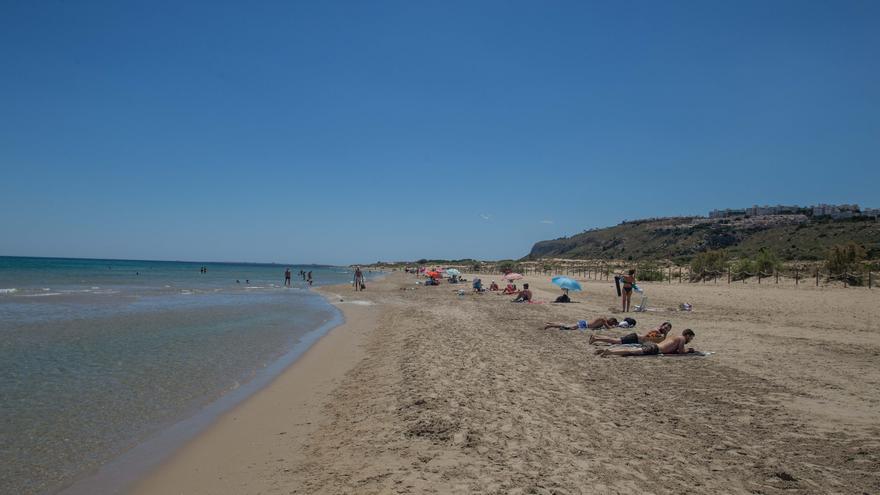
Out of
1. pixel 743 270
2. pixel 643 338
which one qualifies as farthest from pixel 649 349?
pixel 743 270

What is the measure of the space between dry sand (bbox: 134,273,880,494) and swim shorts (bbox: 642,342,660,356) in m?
0.22

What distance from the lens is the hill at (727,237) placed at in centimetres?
5403

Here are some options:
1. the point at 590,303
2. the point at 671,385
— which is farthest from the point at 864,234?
the point at 671,385

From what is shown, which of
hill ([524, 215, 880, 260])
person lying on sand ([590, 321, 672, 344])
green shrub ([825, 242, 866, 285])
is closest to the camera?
person lying on sand ([590, 321, 672, 344])

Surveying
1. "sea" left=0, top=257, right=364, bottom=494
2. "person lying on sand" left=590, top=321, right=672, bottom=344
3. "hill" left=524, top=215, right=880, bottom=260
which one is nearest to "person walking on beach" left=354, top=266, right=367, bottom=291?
"sea" left=0, top=257, right=364, bottom=494

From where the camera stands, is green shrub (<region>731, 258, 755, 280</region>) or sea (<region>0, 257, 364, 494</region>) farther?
green shrub (<region>731, 258, 755, 280</region>)

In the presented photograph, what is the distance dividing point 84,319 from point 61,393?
36.8 ft

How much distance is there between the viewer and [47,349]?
11.0 metres

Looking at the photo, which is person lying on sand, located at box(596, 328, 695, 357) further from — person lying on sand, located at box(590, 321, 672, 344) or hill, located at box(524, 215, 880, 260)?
hill, located at box(524, 215, 880, 260)

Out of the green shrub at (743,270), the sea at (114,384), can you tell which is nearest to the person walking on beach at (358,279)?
the sea at (114,384)

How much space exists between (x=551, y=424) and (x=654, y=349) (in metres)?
5.28

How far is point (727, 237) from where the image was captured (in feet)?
246

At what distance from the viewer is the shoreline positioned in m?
4.64

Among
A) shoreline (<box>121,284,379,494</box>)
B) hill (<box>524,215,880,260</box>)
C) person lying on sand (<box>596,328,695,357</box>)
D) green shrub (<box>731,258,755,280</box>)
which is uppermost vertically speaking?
hill (<box>524,215,880,260</box>)
